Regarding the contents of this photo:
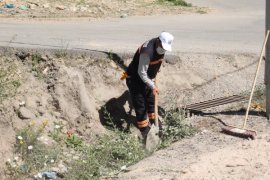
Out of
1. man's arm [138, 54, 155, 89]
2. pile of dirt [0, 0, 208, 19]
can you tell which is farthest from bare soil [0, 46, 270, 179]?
pile of dirt [0, 0, 208, 19]

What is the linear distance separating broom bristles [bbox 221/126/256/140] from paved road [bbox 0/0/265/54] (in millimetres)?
2784

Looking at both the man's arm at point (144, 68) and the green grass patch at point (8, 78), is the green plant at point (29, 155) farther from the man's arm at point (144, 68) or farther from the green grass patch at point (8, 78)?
the man's arm at point (144, 68)

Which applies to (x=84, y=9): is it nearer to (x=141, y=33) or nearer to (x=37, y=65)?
(x=141, y=33)

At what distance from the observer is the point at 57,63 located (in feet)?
29.4

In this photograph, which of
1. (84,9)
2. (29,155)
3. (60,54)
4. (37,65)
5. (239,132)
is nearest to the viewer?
(29,155)

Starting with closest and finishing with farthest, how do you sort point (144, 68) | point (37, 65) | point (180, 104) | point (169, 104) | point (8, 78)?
point (144, 68) < point (8, 78) < point (37, 65) < point (169, 104) < point (180, 104)

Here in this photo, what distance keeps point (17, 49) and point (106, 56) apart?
1.43 m

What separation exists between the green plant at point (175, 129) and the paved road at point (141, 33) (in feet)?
7.13

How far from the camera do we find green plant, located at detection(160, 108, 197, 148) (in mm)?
8266

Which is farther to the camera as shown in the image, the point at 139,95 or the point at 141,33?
the point at 141,33

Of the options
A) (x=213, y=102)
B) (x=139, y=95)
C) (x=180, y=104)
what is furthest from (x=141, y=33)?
(x=139, y=95)

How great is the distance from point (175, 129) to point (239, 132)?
2.98ft

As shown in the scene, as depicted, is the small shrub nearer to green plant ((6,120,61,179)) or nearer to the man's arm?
green plant ((6,120,61,179))

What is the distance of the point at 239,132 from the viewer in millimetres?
7914
